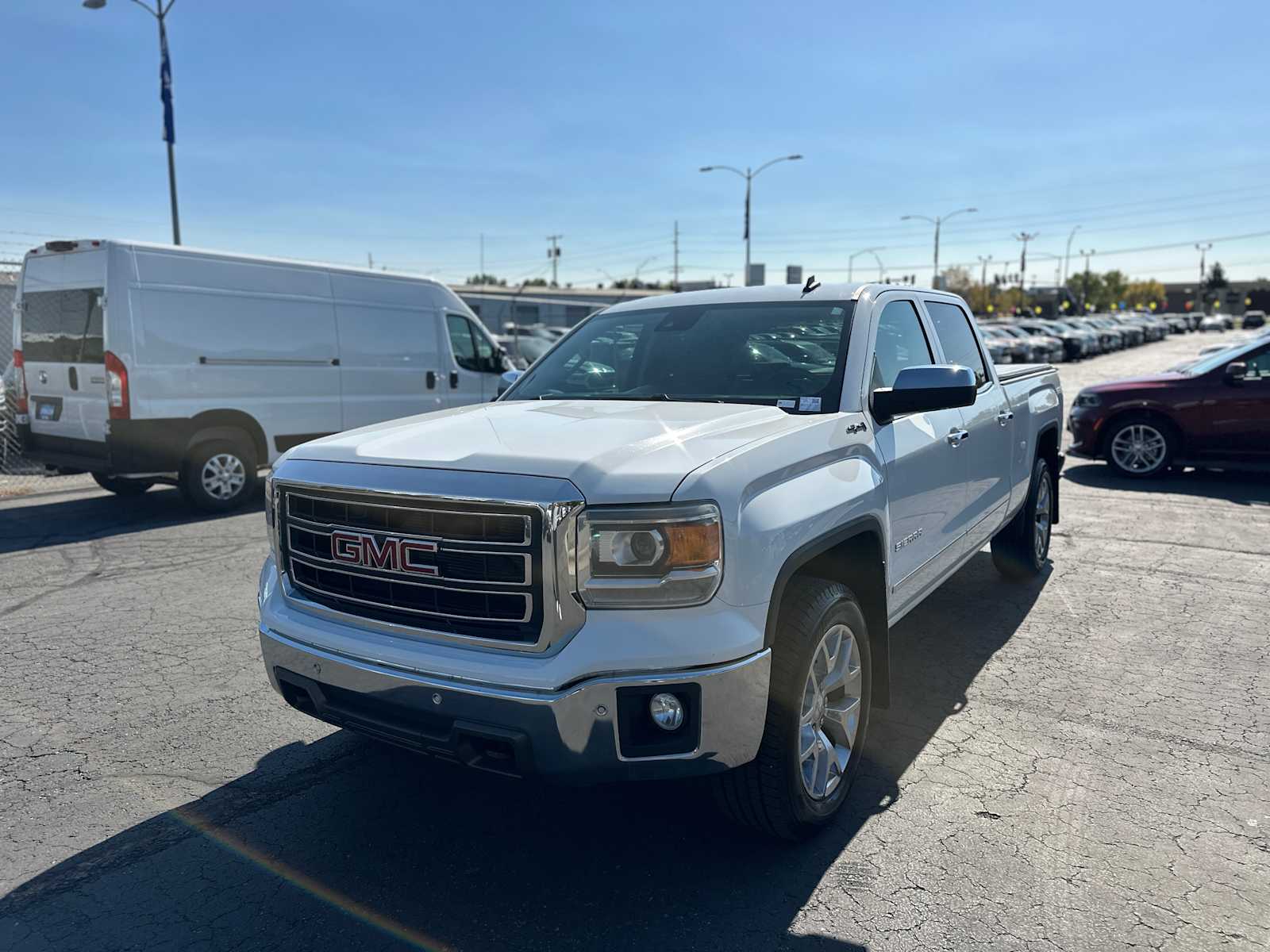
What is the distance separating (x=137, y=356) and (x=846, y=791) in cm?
772

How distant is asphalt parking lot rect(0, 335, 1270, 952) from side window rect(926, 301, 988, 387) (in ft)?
5.01

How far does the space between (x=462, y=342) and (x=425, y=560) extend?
366 inches

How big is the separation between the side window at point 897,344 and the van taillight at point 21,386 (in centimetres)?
878

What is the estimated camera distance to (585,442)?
300 centimetres

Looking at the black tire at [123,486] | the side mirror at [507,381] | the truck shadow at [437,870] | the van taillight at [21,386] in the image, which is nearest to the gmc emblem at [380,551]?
the truck shadow at [437,870]

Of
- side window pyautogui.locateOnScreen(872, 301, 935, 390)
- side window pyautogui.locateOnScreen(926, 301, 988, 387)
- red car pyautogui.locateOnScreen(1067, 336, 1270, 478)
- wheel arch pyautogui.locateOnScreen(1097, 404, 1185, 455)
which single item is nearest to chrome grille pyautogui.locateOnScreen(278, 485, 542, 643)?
side window pyautogui.locateOnScreen(872, 301, 935, 390)

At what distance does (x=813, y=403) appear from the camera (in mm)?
3604

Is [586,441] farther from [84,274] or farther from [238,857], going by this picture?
[84,274]

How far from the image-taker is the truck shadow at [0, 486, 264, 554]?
822 cm

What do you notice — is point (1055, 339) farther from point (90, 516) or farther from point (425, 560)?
point (425, 560)

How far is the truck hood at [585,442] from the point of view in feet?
8.90

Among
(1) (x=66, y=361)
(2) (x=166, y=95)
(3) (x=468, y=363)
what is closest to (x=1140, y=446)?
(3) (x=468, y=363)

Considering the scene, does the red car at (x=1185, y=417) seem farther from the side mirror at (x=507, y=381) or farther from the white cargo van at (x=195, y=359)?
the side mirror at (x=507, y=381)

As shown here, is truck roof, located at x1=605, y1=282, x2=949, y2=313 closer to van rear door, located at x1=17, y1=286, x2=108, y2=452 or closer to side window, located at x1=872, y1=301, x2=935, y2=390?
side window, located at x1=872, y1=301, x2=935, y2=390
